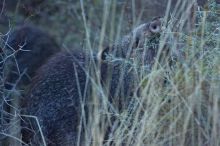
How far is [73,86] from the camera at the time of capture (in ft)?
16.0

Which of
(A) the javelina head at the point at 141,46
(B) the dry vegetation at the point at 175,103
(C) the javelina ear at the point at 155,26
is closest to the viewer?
(B) the dry vegetation at the point at 175,103

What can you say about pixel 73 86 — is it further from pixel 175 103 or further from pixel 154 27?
pixel 175 103

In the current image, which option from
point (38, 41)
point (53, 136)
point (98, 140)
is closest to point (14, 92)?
point (53, 136)

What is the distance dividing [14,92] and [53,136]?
0.62 metres

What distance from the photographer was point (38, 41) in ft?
19.9

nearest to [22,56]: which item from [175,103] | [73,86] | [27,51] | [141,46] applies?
[27,51]

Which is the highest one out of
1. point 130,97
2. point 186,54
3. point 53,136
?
point 186,54

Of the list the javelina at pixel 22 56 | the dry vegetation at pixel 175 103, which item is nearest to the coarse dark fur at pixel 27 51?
the javelina at pixel 22 56

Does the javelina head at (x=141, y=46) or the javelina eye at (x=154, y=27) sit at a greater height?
the javelina eye at (x=154, y=27)

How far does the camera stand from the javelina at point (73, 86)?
4.58 m

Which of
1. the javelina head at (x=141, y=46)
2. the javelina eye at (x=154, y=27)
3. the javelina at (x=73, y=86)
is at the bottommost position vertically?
the javelina at (x=73, y=86)

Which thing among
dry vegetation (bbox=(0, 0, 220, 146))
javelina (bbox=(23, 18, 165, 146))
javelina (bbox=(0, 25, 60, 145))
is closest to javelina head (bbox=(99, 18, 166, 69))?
javelina (bbox=(23, 18, 165, 146))

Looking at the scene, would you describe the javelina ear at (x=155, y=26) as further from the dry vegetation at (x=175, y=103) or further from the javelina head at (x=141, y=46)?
the dry vegetation at (x=175, y=103)

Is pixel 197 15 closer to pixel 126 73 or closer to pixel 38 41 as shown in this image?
pixel 126 73
